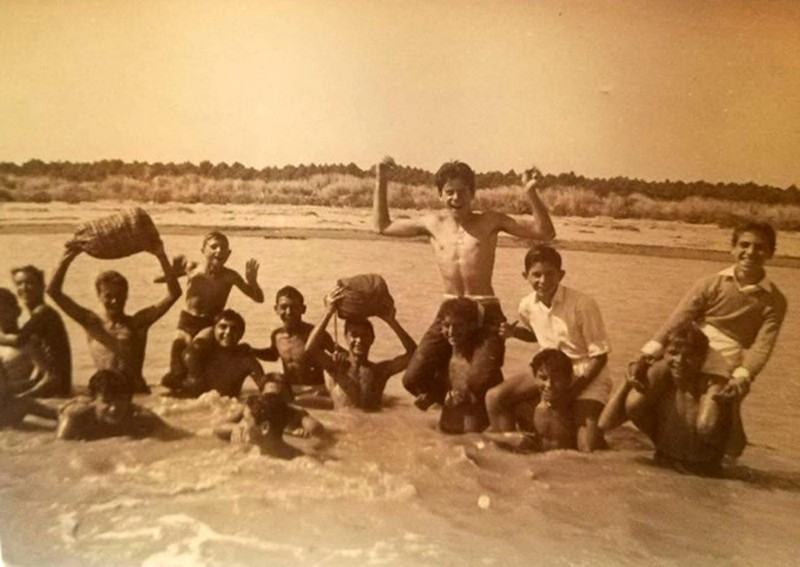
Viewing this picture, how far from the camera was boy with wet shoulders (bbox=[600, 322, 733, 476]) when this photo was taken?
2.20m

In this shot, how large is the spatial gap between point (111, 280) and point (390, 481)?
89 cm

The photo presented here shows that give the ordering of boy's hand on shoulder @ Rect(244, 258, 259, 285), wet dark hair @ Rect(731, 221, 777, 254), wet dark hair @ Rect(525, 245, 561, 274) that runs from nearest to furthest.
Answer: wet dark hair @ Rect(731, 221, 777, 254) < wet dark hair @ Rect(525, 245, 561, 274) < boy's hand on shoulder @ Rect(244, 258, 259, 285)

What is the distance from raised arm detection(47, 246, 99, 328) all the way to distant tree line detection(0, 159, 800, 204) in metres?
0.20

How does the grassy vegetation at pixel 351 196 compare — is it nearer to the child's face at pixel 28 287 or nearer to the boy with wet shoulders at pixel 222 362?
the child's face at pixel 28 287

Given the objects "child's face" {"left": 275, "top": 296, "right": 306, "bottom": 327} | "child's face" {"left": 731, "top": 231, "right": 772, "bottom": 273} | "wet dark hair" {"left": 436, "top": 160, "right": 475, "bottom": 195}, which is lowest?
"child's face" {"left": 275, "top": 296, "right": 306, "bottom": 327}

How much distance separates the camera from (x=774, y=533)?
2174 mm

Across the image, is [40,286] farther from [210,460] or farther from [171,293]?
[210,460]

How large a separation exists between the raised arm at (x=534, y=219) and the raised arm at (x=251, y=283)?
2.12 feet

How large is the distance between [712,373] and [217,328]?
1242 millimetres

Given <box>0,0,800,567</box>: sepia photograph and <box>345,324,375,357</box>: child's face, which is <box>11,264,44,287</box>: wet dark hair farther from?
<box>345,324,375,357</box>: child's face

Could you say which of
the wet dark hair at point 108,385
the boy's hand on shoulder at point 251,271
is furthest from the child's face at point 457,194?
the wet dark hair at point 108,385

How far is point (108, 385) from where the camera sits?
2.41m

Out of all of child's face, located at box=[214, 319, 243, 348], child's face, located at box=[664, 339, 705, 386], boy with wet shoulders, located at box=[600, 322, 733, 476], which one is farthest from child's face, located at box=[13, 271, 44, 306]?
child's face, located at box=[664, 339, 705, 386]

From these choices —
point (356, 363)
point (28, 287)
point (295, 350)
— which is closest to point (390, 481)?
point (356, 363)
